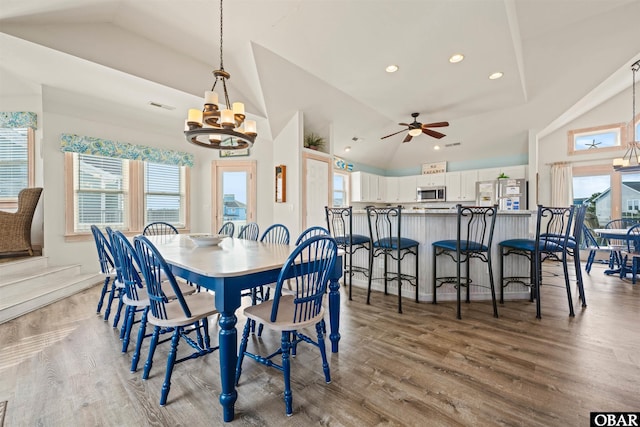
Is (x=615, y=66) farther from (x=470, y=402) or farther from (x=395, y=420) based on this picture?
(x=395, y=420)

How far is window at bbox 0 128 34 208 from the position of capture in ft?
13.7

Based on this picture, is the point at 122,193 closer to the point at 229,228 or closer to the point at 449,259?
the point at 229,228

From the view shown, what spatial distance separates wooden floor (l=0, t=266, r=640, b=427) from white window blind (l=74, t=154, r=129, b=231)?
6.84ft

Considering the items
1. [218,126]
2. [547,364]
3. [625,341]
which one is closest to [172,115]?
[218,126]

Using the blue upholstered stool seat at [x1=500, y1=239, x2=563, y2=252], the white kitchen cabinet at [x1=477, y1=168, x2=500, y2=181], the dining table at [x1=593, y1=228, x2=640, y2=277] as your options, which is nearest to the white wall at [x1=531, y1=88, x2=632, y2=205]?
the white kitchen cabinet at [x1=477, y1=168, x2=500, y2=181]

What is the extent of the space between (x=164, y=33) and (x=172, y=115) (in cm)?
156

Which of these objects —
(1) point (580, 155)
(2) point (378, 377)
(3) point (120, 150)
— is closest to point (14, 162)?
(3) point (120, 150)

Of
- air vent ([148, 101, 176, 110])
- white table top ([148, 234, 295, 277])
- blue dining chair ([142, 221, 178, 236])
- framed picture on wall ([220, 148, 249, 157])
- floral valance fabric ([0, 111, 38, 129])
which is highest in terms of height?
air vent ([148, 101, 176, 110])

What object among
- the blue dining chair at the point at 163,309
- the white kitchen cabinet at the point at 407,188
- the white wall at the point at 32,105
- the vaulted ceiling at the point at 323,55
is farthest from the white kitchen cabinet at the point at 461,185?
the white wall at the point at 32,105

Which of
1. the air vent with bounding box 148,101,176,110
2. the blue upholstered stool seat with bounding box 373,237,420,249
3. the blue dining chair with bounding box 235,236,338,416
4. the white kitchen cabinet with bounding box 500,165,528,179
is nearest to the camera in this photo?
the blue dining chair with bounding box 235,236,338,416

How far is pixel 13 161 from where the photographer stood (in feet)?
13.7

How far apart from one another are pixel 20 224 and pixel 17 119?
162 cm

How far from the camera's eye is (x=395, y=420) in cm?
145

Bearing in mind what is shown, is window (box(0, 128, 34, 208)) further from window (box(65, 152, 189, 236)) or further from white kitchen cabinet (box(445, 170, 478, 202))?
white kitchen cabinet (box(445, 170, 478, 202))
